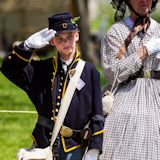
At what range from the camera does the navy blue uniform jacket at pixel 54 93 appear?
16.5 feet

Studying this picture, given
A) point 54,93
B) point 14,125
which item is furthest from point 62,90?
point 14,125

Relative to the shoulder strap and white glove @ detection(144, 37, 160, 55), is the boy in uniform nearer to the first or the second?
the shoulder strap

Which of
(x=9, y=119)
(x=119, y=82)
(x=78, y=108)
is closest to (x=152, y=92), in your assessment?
(x=119, y=82)

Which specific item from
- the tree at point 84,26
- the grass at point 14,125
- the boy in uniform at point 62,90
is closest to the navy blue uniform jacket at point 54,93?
the boy in uniform at point 62,90

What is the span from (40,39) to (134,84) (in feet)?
3.11

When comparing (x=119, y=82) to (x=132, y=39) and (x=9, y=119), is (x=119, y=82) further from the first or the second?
(x=9, y=119)

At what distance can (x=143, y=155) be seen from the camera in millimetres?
5176

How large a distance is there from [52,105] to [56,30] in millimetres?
532

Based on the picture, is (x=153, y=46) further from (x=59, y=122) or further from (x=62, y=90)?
(x=59, y=122)

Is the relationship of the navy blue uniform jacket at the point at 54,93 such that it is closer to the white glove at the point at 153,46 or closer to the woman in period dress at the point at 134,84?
the woman in period dress at the point at 134,84

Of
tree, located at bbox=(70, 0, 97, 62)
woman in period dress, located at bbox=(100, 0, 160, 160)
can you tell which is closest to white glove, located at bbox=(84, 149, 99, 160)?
woman in period dress, located at bbox=(100, 0, 160, 160)

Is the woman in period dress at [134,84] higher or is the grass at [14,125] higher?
the woman in period dress at [134,84]

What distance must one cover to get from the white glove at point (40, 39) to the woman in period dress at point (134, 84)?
0.68 m

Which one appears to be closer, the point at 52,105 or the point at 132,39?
the point at 52,105
